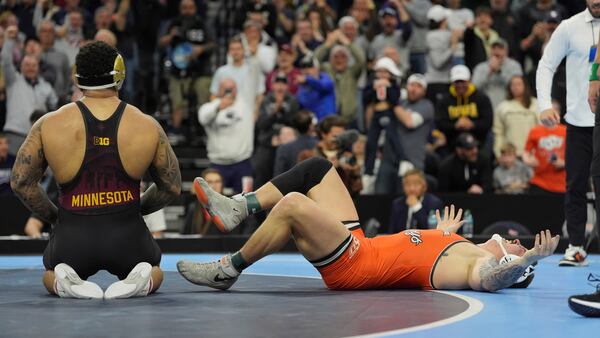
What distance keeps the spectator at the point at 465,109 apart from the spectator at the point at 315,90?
1320 millimetres

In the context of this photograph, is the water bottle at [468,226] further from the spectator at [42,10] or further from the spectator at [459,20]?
the spectator at [42,10]

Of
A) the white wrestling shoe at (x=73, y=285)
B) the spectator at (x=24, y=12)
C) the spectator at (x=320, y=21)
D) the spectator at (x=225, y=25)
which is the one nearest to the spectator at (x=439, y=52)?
the spectator at (x=320, y=21)

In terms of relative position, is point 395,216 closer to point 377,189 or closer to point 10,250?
point 377,189

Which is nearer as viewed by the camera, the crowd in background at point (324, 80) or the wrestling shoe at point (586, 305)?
the wrestling shoe at point (586, 305)

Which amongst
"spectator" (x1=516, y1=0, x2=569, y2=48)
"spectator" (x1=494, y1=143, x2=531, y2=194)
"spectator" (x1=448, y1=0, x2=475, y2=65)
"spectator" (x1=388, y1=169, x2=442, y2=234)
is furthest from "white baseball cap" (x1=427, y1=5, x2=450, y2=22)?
"spectator" (x1=388, y1=169, x2=442, y2=234)

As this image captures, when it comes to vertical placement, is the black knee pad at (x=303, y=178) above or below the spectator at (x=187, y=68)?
below

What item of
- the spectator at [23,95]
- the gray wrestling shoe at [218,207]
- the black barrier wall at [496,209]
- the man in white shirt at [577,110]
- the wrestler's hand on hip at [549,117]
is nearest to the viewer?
the gray wrestling shoe at [218,207]

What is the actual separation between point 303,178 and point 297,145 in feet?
16.6

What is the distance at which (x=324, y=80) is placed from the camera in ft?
42.2

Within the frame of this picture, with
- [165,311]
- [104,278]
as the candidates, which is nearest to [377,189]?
[104,278]

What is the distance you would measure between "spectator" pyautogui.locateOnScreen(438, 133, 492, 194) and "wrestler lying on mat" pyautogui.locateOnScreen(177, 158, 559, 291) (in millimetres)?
5578

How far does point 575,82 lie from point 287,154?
3.90 metres

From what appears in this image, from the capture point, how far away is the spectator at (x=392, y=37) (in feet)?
46.6

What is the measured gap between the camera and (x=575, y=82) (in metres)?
8.54
